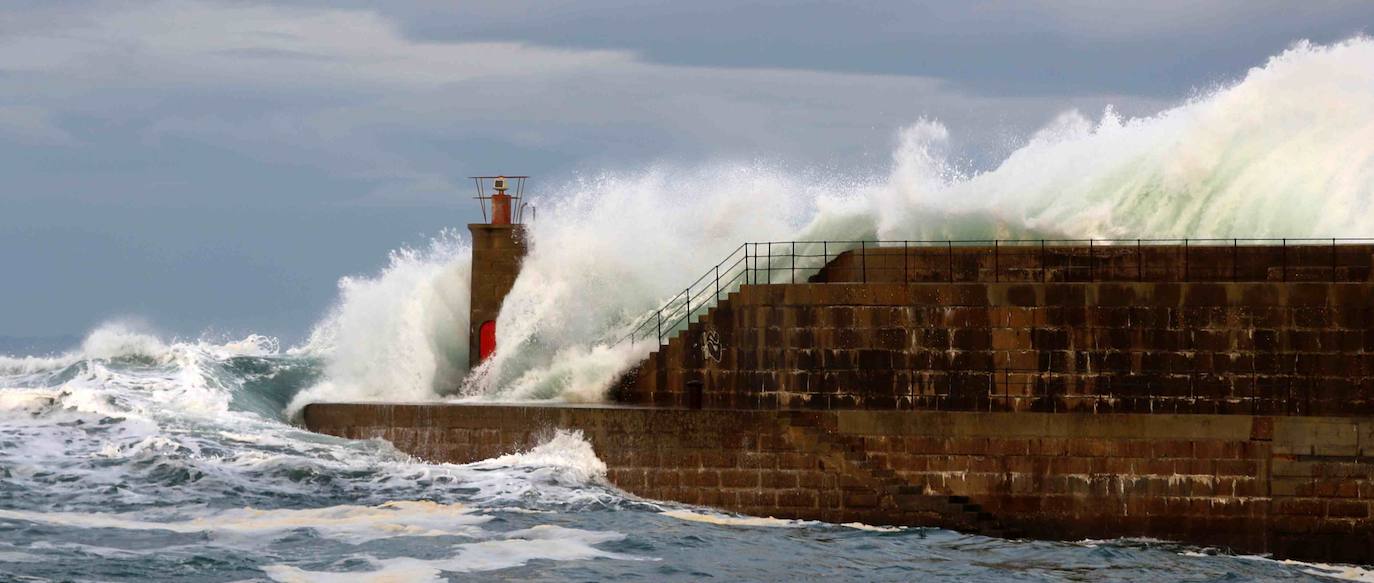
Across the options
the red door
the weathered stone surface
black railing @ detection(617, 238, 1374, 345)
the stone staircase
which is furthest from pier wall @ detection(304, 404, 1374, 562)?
the weathered stone surface

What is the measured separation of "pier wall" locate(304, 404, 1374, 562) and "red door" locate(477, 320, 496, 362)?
4023 mm

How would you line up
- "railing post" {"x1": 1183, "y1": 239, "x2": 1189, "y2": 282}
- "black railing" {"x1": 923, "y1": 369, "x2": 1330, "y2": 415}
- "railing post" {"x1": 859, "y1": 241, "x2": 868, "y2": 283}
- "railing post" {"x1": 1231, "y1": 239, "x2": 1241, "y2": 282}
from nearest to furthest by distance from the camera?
1. "black railing" {"x1": 923, "y1": 369, "x2": 1330, "y2": 415}
2. "railing post" {"x1": 1231, "y1": 239, "x2": 1241, "y2": 282}
3. "railing post" {"x1": 1183, "y1": 239, "x2": 1189, "y2": 282}
4. "railing post" {"x1": 859, "y1": 241, "x2": 868, "y2": 283}

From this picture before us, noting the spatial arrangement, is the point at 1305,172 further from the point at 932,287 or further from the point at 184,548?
the point at 184,548

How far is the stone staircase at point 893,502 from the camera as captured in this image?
21.6m

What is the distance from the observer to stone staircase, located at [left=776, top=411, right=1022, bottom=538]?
2161 cm

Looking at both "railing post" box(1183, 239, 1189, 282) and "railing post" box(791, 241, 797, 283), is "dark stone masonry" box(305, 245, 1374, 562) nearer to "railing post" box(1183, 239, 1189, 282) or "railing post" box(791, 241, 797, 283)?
"railing post" box(1183, 239, 1189, 282)

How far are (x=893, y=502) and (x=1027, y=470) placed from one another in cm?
152

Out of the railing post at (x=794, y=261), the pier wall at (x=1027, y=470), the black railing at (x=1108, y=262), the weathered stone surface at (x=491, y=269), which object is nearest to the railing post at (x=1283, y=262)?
the black railing at (x=1108, y=262)

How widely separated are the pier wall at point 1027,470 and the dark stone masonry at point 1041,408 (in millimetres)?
22

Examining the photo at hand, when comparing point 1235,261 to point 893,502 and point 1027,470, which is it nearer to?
point 1027,470

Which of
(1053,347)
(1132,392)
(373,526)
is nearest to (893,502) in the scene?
(1053,347)

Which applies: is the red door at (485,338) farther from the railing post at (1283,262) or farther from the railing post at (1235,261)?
the railing post at (1283,262)

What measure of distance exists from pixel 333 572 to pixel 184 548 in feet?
5.95

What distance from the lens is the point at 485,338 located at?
1033 inches
